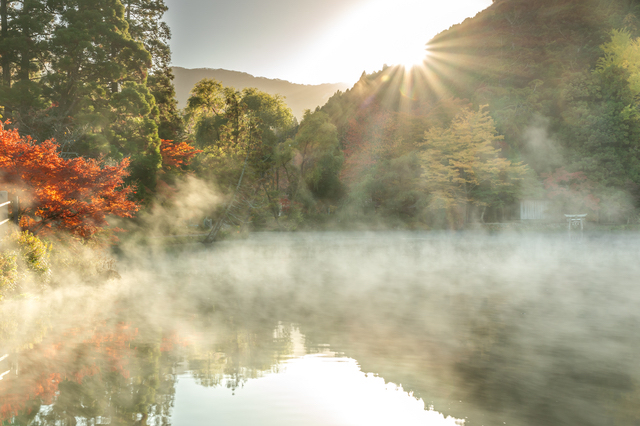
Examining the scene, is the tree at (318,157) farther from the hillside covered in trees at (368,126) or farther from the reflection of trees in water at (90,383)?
the reflection of trees in water at (90,383)

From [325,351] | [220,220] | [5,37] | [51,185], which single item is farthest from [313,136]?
[325,351]

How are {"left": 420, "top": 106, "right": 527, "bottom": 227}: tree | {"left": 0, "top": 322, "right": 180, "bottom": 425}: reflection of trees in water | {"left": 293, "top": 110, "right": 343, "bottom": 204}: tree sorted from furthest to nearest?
{"left": 293, "top": 110, "right": 343, "bottom": 204}: tree, {"left": 420, "top": 106, "right": 527, "bottom": 227}: tree, {"left": 0, "top": 322, "right": 180, "bottom": 425}: reflection of trees in water

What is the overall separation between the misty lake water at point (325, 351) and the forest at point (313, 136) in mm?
3209

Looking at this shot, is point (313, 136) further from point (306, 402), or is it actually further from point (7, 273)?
point (306, 402)

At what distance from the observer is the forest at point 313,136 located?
17391mm

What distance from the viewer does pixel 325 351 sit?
7.58 meters

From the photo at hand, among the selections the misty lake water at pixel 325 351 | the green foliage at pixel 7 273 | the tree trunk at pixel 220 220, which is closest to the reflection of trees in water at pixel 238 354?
the misty lake water at pixel 325 351

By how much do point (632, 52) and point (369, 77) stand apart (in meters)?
34.6

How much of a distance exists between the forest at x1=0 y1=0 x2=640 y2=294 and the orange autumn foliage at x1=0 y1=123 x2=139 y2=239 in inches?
2.1

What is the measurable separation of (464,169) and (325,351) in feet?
111

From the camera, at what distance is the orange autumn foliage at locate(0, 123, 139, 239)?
12.9m

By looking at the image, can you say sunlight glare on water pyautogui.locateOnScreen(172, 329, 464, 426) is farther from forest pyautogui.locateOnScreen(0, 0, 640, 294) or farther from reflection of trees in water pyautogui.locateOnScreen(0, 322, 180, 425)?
forest pyautogui.locateOnScreen(0, 0, 640, 294)

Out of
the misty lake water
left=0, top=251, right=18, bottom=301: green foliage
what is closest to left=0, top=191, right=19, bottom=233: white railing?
left=0, top=251, right=18, bottom=301: green foliage

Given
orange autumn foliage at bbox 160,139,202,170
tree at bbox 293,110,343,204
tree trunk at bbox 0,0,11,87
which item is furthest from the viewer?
tree at bbox 293,110,343,204
